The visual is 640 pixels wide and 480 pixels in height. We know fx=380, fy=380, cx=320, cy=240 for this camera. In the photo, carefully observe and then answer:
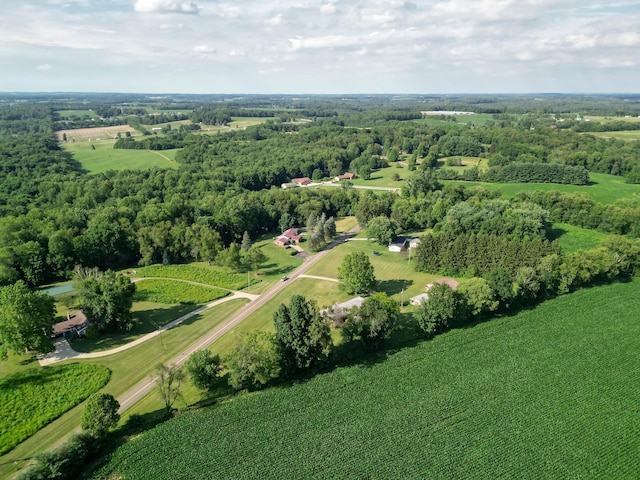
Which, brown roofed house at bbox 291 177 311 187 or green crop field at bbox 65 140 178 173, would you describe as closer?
brown roofed house at bbox 291 177 311 187

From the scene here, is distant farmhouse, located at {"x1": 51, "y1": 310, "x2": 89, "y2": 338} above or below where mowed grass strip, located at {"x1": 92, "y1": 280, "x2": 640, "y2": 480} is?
above

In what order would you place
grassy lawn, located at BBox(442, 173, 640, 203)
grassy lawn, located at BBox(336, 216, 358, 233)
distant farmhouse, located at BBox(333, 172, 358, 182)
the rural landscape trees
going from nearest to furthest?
the rural landscape trees
grassy lawn, located at BBox(336, 216, 358, 233)
grassy lawn, located at BBox(442, 173, 640, 203)
distant farmhouse, located at BBox(333, 172, 358, 182)

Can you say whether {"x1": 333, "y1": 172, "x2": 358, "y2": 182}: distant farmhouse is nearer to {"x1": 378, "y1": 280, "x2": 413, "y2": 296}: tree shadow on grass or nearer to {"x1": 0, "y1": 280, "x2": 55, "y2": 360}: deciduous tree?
{"x1": 378, "y1": 280, "x2": 413, "y2": 296}: tree shadow on grass

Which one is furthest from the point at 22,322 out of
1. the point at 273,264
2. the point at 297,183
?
the point at 297,183

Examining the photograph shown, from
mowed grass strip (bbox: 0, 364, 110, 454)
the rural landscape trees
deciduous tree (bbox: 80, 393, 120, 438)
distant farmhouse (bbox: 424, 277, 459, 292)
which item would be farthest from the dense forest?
deciduous tree (bbox: 80, 393, 120, 438)

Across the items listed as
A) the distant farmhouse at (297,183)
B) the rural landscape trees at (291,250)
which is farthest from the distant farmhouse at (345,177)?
the distant farmhouse at (297,183)

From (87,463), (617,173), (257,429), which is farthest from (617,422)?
(617,173)
